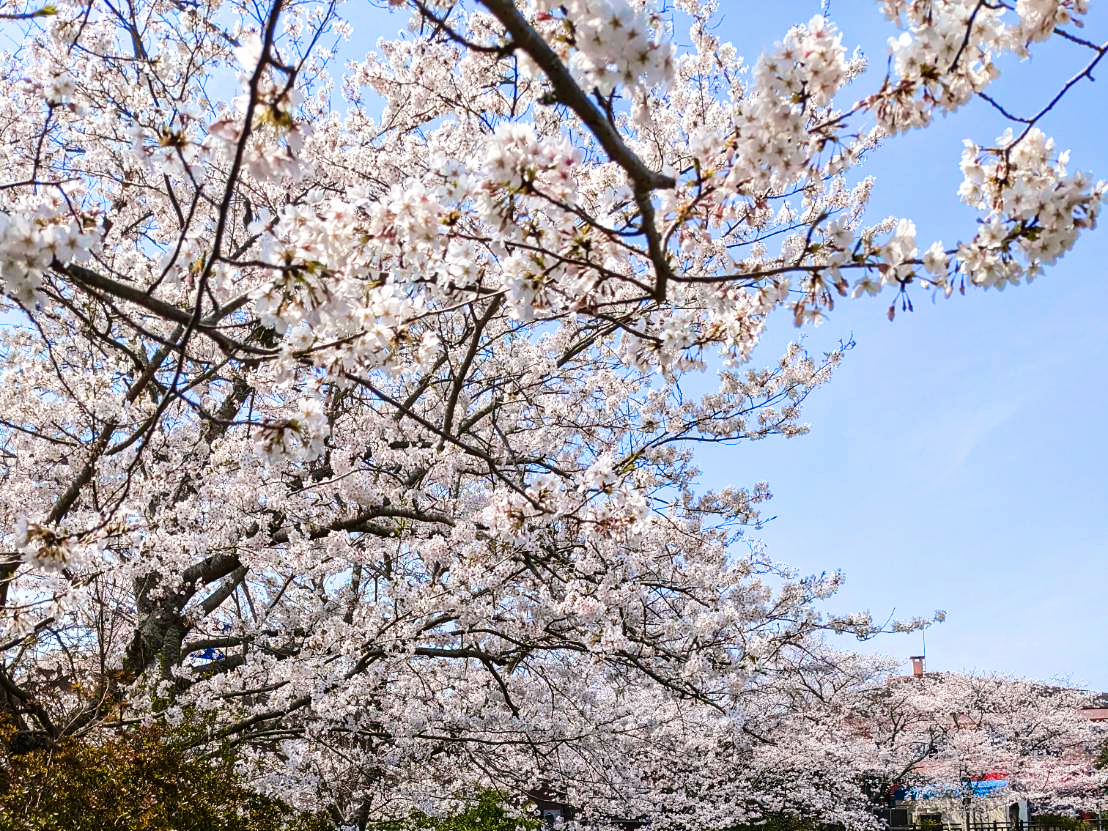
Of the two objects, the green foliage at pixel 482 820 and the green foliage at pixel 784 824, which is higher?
the green foliage at pixel 784 824

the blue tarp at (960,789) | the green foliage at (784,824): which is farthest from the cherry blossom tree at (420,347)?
the blue tarp at (960,789)

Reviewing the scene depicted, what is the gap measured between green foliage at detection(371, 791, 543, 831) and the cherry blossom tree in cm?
139

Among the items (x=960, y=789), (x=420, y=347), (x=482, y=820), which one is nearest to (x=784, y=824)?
(x=960, y=789)

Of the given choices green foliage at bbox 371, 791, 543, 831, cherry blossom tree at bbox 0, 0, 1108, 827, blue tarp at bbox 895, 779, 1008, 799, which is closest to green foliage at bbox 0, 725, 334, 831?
cherry blossom tree at bbox 0, 0, 1108, 827

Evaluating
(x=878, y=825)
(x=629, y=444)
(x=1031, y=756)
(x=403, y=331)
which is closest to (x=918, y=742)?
(x=878, y=825)

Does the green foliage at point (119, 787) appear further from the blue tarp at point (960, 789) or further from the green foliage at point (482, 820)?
the blue tarp at point (960, 789)

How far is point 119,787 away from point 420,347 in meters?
4.92

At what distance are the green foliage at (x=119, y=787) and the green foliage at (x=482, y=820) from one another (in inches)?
191

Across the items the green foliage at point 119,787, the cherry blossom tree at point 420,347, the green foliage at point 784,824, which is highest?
the cherry blossom tree at point 420,347

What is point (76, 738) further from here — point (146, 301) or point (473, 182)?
point (473, 182)

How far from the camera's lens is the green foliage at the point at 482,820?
11.4 meters

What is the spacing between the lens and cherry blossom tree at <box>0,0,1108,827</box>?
8.35 ft

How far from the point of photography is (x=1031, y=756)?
23391mm

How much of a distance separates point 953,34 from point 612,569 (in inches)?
177
